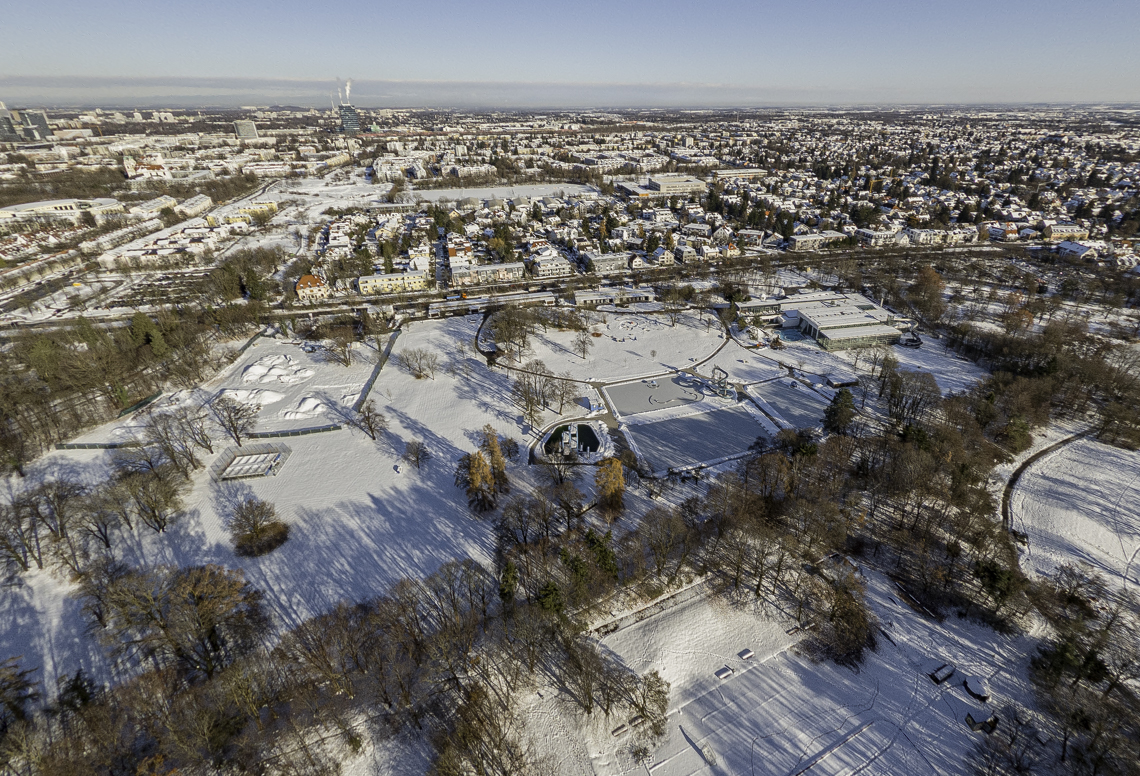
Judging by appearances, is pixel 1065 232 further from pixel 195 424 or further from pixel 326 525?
pixel 195 424

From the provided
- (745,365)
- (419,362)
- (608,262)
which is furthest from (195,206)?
(745,365)

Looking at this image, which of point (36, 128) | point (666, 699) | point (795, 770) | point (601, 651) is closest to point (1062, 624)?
point (795, 770)

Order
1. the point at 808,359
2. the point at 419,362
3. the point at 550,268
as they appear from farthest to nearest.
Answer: the point at 550,268
the point at 808,359
the point at 419,362

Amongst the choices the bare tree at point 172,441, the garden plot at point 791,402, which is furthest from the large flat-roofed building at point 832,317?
the bare tree at point 172,441

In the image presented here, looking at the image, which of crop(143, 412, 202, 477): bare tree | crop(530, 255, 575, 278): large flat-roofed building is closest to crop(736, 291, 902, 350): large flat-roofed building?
crop(530, 255, 575, 278): large flat-roofed building

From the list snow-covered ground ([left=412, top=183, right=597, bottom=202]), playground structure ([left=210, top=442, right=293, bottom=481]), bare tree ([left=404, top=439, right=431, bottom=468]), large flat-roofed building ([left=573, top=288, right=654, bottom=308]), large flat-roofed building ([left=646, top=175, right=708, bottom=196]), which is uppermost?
large flat-roofed building ([left=646, top=175, right=708, bottom=196])

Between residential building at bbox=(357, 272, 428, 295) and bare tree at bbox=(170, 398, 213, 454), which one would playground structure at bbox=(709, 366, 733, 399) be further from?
residential building at bbox=(357, 272, 428, 295)
